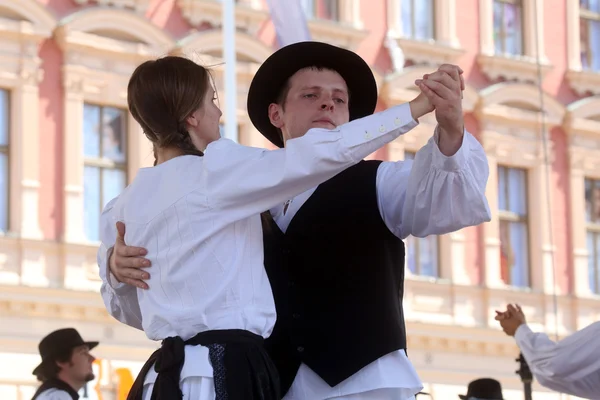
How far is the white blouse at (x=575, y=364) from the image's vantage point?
20.7ft

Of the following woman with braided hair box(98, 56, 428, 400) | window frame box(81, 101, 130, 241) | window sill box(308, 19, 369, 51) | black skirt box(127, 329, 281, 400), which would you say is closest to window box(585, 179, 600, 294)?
window sill box(308, 19, 369, 51)

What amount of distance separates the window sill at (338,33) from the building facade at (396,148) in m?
0.03

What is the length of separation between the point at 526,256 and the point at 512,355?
1341mm

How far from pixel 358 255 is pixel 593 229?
54.8 ft

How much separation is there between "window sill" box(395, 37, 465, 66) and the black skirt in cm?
1529

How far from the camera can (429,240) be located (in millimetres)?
19172

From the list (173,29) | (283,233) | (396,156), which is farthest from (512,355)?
(283,233)

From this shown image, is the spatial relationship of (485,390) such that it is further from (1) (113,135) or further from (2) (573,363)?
(1) (113,135)

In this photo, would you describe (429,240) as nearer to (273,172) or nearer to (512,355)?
(512,355)

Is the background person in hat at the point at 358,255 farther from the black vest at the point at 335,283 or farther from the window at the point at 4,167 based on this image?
the window at the point at 4,167

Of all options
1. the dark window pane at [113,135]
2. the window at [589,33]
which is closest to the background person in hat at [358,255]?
the dark window pane at [113,135]

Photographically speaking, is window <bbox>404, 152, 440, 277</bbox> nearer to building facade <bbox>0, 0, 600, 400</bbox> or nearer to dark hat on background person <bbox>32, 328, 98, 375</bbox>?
building facade <bbox>0, 0, 600, 400</bbox>

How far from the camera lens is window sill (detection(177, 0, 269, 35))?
A: 17.3m

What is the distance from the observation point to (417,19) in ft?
64.2
